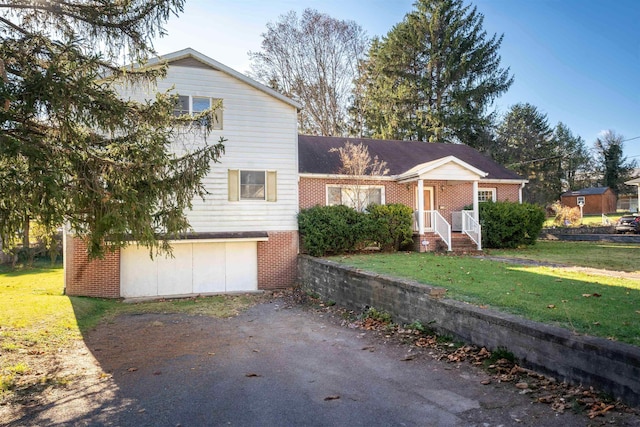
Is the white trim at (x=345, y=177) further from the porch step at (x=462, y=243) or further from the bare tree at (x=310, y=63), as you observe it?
the bare tree at (x=310, y=63)

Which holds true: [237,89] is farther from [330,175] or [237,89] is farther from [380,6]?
[380,6]

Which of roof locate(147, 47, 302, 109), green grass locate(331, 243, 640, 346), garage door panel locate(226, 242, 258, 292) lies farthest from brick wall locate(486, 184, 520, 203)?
garage door panel locate(226, 242, 258, 292)

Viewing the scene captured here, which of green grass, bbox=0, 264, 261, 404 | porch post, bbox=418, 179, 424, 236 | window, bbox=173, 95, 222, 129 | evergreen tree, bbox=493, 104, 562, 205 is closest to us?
green grass, bbox=0, 264, 261, 404

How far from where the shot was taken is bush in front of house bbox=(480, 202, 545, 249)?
16.4 m

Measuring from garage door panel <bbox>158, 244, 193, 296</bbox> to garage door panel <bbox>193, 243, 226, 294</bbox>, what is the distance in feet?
0.64

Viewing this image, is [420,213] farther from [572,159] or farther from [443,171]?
[572,159]

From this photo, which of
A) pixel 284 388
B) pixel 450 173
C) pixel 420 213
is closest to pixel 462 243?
pixel 420 213

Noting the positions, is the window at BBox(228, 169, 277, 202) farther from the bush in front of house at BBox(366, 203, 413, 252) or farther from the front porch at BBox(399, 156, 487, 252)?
the front porch at BBox(399, 156, 487, 252)

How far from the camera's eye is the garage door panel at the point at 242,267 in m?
14.1

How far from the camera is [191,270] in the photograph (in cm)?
1373

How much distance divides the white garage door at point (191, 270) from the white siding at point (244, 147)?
2.74 feet

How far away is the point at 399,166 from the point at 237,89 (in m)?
7.93

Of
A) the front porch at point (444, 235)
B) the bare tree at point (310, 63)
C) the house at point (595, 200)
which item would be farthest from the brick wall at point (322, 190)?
the house at point (595, 200)

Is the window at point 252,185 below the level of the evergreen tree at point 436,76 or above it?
below
